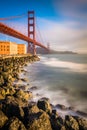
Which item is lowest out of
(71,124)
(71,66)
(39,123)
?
(71,66)

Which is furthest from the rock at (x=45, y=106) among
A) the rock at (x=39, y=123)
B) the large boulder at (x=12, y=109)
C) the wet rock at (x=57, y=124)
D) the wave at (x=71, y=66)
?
the wave at (x=71, y=66)

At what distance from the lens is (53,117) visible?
3.87 meters

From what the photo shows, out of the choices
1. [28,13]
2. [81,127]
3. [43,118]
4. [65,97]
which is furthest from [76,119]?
[28,13]

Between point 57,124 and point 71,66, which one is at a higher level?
point 57,124

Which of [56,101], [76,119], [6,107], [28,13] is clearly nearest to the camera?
[76,119]

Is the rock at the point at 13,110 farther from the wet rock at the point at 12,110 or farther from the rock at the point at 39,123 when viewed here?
the rock at the point at 39,123

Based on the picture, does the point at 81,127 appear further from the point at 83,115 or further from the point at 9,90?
the point at 9,90

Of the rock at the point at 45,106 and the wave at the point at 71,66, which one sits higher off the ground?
the rock at the point at 45,106

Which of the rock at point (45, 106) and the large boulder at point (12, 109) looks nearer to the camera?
the large boulder at point (12, 109)

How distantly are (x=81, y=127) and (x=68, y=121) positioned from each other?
281 mm

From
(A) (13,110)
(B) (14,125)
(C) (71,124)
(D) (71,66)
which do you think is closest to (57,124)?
(C) (71,124)

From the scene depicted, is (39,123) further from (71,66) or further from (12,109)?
(71,66)

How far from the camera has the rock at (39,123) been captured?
3125 millimetres

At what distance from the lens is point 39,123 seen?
317cm
